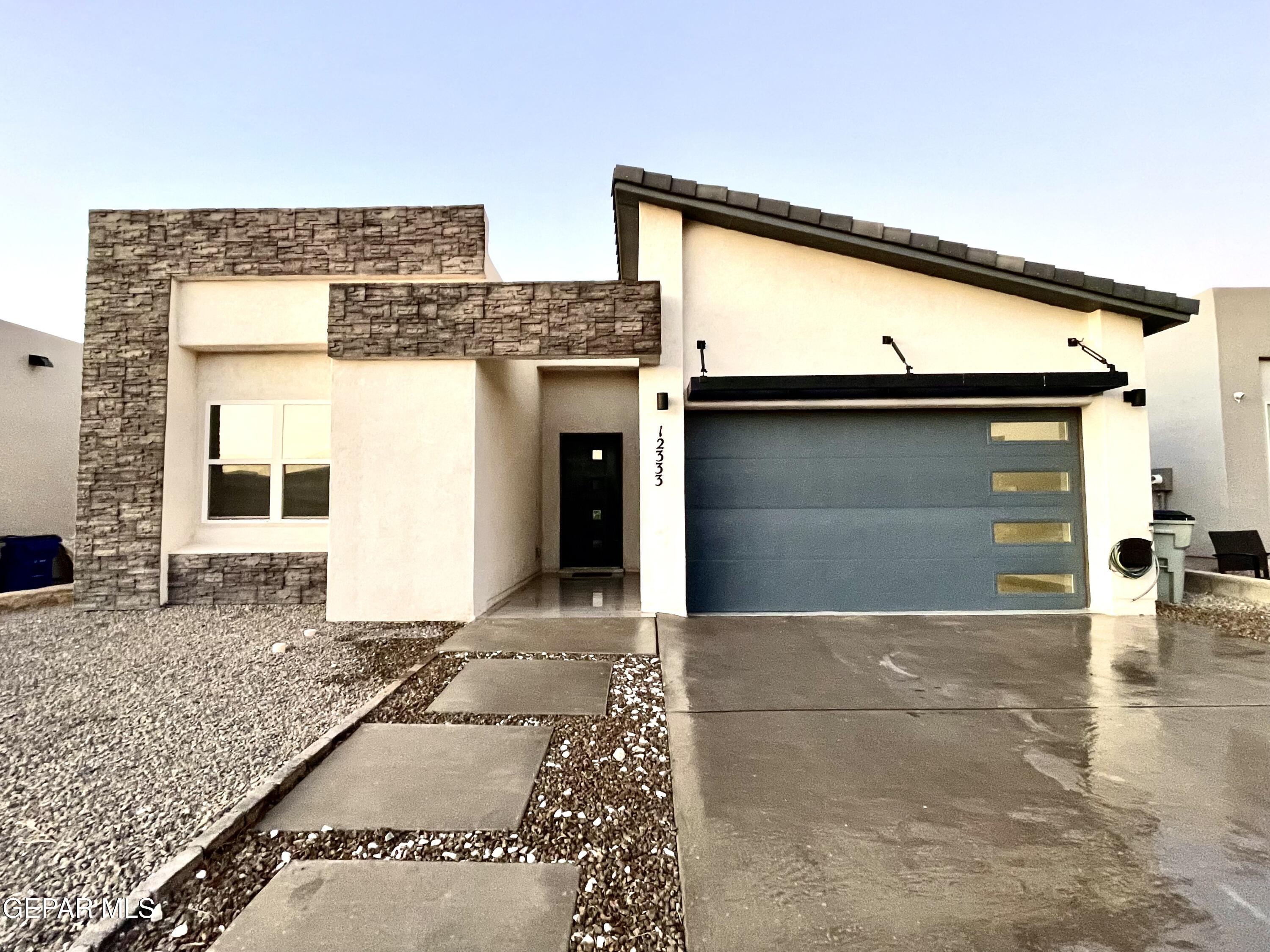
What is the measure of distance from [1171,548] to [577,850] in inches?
311

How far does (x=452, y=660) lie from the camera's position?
15.5 ft

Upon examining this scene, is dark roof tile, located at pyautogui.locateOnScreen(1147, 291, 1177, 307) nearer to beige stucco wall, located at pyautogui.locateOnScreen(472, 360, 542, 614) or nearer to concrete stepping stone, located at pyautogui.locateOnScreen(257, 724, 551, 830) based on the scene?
beige stucco wall, located at pyautogui.locateOnScreen(472, 360, 542, 614)

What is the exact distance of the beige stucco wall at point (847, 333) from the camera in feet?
20.5

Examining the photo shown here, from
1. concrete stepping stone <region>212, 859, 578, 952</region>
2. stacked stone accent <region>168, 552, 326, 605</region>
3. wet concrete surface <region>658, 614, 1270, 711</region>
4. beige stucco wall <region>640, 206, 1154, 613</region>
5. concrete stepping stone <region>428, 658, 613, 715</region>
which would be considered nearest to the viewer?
concrete stepping stone <region>212, 859, 578, 952</region>

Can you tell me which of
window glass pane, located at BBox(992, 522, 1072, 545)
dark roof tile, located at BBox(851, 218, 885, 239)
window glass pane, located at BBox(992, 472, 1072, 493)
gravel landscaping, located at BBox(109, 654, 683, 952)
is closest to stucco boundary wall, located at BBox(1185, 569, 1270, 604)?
window glass pane, located at BBox(992, 522, 1072, 545)

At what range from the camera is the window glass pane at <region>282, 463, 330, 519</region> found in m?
7.49

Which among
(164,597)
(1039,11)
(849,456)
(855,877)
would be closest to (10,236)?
(164,597)

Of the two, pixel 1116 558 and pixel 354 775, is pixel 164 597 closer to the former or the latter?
pixel 354 775

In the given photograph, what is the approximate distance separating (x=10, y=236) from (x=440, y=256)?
10698 millimetres

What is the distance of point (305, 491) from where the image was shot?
24.7 feet

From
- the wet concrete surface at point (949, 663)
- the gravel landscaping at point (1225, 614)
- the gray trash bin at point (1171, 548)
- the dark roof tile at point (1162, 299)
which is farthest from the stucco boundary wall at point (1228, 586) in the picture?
the dark roof tile at point (1162, 299)

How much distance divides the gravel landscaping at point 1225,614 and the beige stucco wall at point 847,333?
807 millimetres

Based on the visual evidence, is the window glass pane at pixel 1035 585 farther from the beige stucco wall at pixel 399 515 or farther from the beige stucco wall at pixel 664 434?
the beige stucco wall at pixel 399 515

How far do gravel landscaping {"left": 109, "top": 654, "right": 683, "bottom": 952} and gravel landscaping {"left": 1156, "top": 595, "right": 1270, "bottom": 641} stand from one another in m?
6.27
